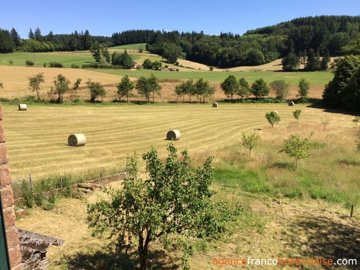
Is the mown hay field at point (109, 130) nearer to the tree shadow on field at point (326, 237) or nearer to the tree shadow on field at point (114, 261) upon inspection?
the tree shadow on field at point (114, 261)

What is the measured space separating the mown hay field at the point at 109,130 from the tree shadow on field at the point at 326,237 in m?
14.4

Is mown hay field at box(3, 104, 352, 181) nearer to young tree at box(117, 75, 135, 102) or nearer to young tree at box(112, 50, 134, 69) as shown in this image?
young tree at box(117, 75, 135, 102)

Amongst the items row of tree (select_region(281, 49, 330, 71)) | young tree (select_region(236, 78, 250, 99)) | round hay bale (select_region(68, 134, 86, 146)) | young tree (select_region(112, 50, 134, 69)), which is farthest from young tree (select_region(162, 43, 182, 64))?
round hay bale (select_region(68, 134, 86, 146))

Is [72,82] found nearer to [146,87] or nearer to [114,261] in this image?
[146,87]

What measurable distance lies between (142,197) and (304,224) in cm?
989

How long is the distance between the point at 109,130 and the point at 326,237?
29.1 meters

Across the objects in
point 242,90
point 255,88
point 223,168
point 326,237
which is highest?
point 255,88

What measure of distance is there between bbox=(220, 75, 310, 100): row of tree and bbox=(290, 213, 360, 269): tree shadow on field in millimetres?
60390

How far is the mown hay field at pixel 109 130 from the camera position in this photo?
29.3 metres

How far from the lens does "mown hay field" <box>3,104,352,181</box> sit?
29.3m

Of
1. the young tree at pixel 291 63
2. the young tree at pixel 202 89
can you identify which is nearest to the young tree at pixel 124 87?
Result: the young tree at pixel 202 89

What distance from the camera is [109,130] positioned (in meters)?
41.6

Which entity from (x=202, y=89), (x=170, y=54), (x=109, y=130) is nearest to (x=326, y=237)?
(x=109, y=130)

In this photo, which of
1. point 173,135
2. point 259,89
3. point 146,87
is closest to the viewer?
point 173,135
